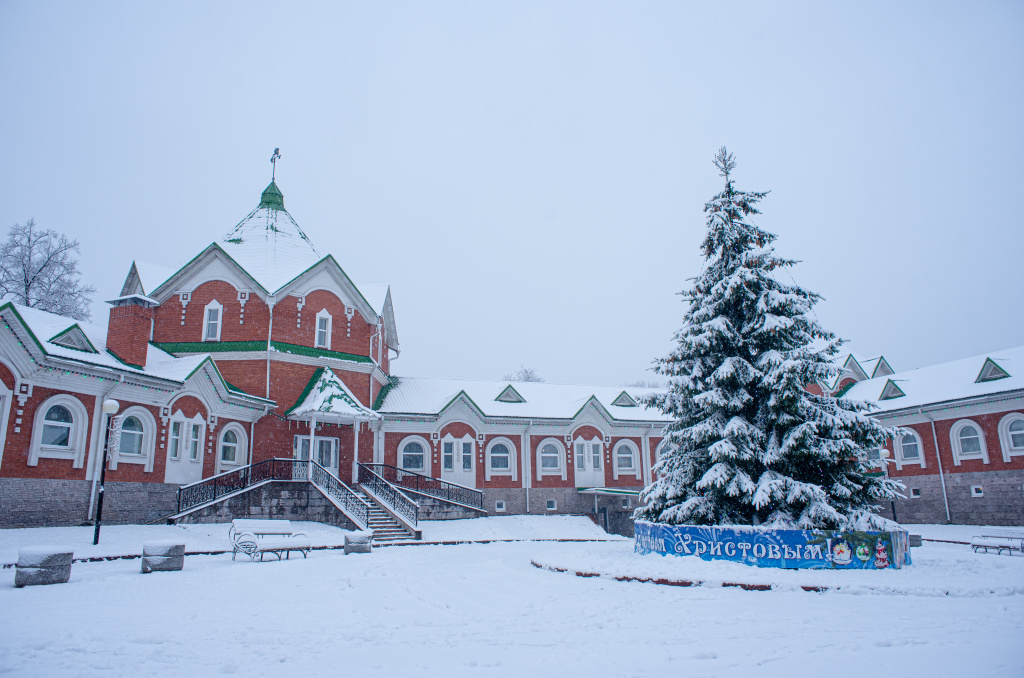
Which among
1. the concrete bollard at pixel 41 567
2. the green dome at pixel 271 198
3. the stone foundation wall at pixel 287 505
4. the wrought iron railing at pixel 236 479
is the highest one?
the green dome at pixel 271 198

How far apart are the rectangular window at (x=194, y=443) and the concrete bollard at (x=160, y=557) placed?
9758 millimetres

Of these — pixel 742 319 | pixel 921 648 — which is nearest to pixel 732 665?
pixel 921 648

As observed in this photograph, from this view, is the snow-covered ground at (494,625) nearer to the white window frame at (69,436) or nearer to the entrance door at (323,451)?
the white window frame at (69,436)

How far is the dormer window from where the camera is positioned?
27.2 m

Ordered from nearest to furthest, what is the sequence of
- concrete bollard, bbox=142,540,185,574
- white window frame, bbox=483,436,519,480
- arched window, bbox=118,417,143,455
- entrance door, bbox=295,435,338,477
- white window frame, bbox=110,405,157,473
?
1. concrete bollard, bbox=142,540,185,574
2. arched window, bbox=118,417,143,455
3. white window frame, bbox=110,405,157,473
4. entrance door, bbox=295,435,338,477
5. white window frame, bbox=483,436,519,480

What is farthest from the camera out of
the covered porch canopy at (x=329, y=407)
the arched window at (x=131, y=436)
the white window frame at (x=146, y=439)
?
the covered porch canopy at (x=329, y=407)

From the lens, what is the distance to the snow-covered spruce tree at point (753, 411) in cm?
1329

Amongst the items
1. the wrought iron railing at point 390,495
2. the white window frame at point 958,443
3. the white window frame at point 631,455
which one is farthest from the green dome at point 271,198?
the white window frame at point 958,443

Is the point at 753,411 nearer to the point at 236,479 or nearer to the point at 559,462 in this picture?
the point at 236,479

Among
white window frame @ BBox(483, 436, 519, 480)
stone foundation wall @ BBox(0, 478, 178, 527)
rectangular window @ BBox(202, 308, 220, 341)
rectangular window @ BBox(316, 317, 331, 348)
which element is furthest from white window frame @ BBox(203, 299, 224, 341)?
white window frame @ BBox(483, 436, 519, 480)

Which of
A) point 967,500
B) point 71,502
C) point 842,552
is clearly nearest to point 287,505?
point 71,502

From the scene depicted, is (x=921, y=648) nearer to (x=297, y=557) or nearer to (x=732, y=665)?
(x=732, y=665)

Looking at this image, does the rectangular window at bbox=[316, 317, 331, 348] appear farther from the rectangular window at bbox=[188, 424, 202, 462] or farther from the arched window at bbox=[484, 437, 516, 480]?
the arched window at bbox=[484, 437, 516, 480]

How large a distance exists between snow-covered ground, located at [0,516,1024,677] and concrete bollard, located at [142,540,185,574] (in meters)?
0.26
